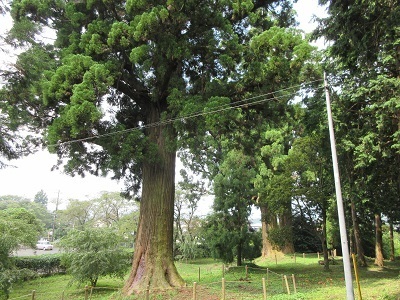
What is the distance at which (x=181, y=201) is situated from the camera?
29.1 m

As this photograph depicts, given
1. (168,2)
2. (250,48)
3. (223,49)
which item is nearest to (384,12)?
(250,48)

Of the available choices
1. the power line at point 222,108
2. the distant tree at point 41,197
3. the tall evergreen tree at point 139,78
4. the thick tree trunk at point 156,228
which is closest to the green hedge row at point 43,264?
the tall evergreen tree at point 139,78

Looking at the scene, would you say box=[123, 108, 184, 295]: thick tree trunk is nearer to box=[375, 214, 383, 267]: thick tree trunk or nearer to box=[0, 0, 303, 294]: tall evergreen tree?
box=[0, 0, 303, 294]: tall evergreen tree

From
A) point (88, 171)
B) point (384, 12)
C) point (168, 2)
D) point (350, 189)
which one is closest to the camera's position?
point (384, 12)

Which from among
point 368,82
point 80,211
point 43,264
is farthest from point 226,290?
point 80,211

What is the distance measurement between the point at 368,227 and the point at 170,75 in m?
19.7

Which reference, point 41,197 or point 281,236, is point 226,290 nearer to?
point 281,236

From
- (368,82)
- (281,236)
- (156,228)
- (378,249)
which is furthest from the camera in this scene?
(378,249)

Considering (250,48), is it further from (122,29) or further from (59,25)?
(59,25)

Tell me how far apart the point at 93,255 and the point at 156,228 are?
4.43m

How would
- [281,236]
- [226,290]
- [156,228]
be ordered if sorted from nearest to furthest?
[156,228], [226,290], [281,236]

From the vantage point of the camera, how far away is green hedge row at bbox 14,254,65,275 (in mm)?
19719

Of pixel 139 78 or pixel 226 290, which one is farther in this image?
pixel 139 78

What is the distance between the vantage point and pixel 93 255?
12.5 meters
